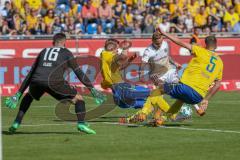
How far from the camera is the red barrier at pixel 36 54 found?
28453 millimetres

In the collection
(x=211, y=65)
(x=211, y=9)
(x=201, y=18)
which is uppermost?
(x=211, y=65)

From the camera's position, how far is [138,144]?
1459 cm

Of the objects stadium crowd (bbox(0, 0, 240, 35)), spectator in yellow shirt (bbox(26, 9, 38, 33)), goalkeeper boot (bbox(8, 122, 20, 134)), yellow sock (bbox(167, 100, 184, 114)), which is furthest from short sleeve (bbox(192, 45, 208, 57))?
spectator in yellow shirt (bbox(26, 9, 38, 33))

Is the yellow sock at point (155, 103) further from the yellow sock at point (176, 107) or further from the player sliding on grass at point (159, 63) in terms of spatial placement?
the player sliding on grass at point (159, 63)

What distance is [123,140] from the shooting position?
49.9ft

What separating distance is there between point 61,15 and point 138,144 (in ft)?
60.4

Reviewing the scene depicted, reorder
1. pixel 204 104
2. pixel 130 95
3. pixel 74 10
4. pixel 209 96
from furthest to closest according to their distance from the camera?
pixel 74 10, pixel 130 95, pixel 209 96, pixel 204 104

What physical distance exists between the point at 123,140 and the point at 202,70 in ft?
8.28

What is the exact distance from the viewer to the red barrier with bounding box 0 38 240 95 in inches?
1120

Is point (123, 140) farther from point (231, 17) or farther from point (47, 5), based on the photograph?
point (231, 17)

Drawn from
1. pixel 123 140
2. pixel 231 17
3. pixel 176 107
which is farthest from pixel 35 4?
pixel 123 140

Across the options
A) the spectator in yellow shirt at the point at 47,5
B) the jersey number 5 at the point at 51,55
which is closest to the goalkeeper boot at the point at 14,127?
the jersey number 5 at the point at 51,55

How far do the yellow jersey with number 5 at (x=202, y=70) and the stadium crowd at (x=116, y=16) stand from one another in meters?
14.6

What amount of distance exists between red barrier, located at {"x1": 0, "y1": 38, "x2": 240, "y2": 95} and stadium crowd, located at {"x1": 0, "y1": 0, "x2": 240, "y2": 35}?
1.38 metres
